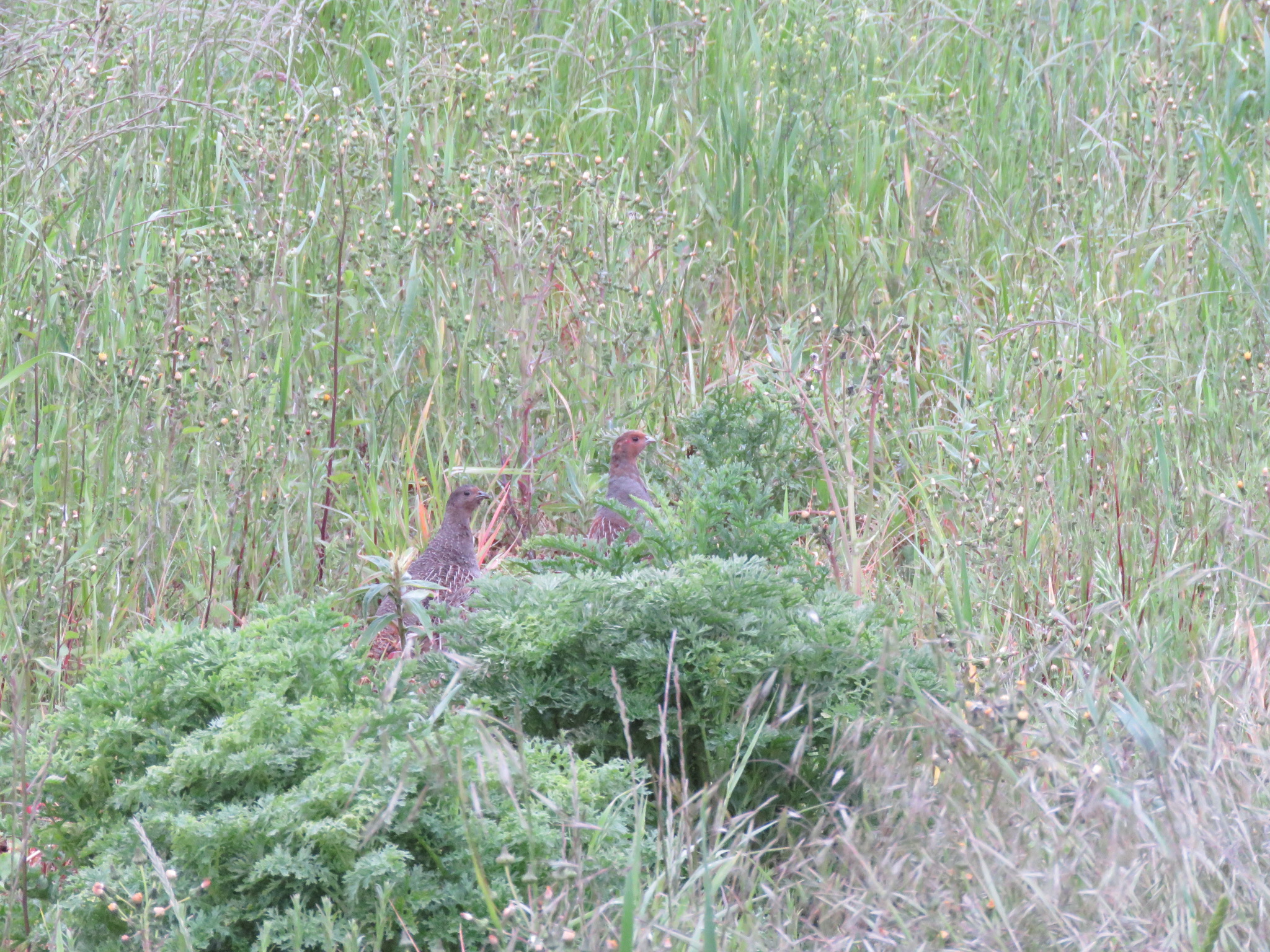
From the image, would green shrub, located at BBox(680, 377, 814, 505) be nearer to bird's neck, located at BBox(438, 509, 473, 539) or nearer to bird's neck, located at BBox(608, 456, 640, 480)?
bird's neck, located at BBox(608, 456, 640, 480)

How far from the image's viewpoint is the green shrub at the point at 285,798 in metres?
2.67

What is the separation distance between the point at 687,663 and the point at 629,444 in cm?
192

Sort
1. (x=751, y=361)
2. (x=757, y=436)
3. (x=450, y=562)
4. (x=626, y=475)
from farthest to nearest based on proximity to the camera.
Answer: (x=751, y=361), (x=626, y=475), (x=757, y=436), (x=450, y=562)

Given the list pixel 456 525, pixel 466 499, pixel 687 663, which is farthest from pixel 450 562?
pixel 687 663

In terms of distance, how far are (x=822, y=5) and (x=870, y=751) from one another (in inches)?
220

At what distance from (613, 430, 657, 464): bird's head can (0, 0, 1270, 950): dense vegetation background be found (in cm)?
14

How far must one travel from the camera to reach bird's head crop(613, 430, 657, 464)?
514 centimetres

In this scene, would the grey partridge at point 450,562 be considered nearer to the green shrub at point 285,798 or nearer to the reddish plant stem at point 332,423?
the reddish plant stem at point 332,423

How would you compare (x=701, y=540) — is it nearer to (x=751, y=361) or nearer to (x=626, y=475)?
(x=626, y=475)

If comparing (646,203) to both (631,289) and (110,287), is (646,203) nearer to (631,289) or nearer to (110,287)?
(631,289)

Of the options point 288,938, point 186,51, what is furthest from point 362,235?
point 288,938

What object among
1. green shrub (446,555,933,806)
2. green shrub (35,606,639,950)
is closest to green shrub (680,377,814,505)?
green shrub (446,555,933,806)

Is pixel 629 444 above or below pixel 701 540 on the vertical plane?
below

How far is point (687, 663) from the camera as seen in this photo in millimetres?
3326
